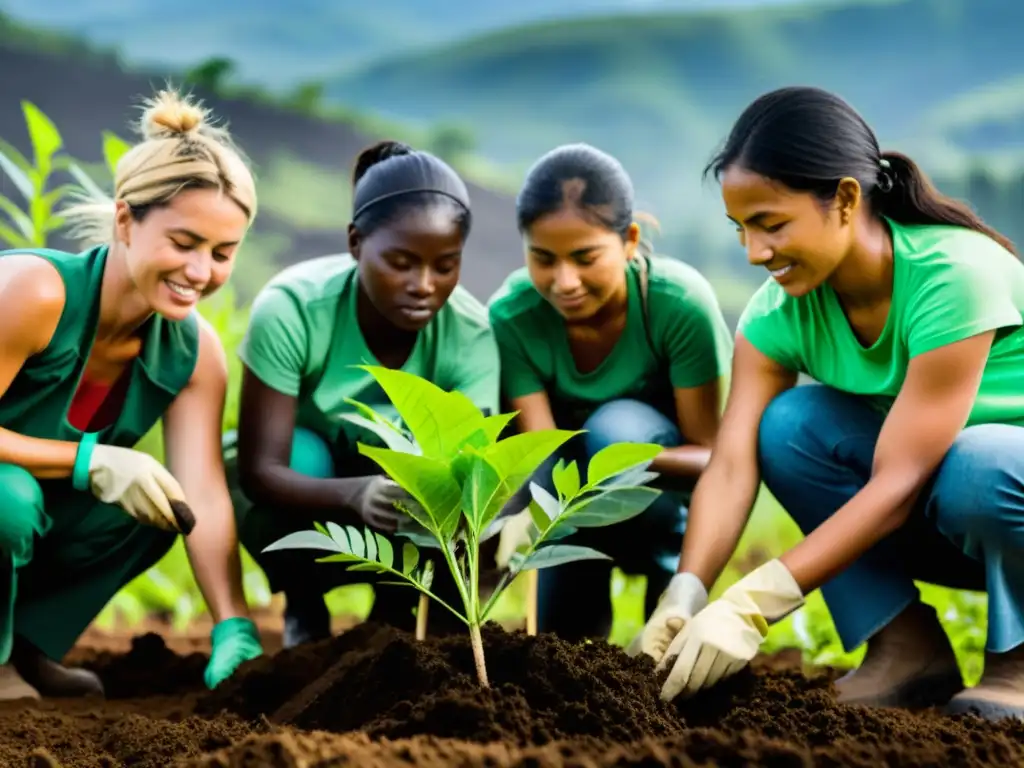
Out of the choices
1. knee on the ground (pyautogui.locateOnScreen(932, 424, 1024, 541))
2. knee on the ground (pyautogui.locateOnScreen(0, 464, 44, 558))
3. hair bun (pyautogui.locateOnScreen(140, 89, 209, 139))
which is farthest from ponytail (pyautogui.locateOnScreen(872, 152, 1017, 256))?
knee on the ground (pyautogui.locateOnScreen(0, 464, 44, 558))

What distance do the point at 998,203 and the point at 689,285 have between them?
17.8 feet

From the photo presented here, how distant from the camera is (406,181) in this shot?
233 centimetres

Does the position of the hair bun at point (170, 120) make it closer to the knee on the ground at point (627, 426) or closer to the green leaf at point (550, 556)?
the knee on the ground at point (627, 426)

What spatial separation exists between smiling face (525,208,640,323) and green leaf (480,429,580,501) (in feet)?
2.52

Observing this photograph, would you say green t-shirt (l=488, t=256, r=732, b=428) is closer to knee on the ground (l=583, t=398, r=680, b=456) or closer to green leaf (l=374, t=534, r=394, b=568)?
knee on the ground (l=583, t=398, r=680, b=456)

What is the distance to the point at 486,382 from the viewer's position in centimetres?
235

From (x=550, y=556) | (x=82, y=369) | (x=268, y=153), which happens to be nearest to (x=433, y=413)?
(x=550, y=556)

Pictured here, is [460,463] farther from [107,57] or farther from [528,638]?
[107,57]

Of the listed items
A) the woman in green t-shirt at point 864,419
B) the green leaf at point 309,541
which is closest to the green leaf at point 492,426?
the green leaf at point 309,541

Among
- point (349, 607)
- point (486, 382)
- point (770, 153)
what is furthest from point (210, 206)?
point (349, 607)

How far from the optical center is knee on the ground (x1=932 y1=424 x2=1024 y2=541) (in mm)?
1896

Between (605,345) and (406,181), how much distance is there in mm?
540

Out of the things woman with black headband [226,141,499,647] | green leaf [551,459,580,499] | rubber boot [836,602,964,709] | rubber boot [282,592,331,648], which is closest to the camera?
green leaf [551,459,580,499]

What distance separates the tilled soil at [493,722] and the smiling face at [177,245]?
2.22 feet
